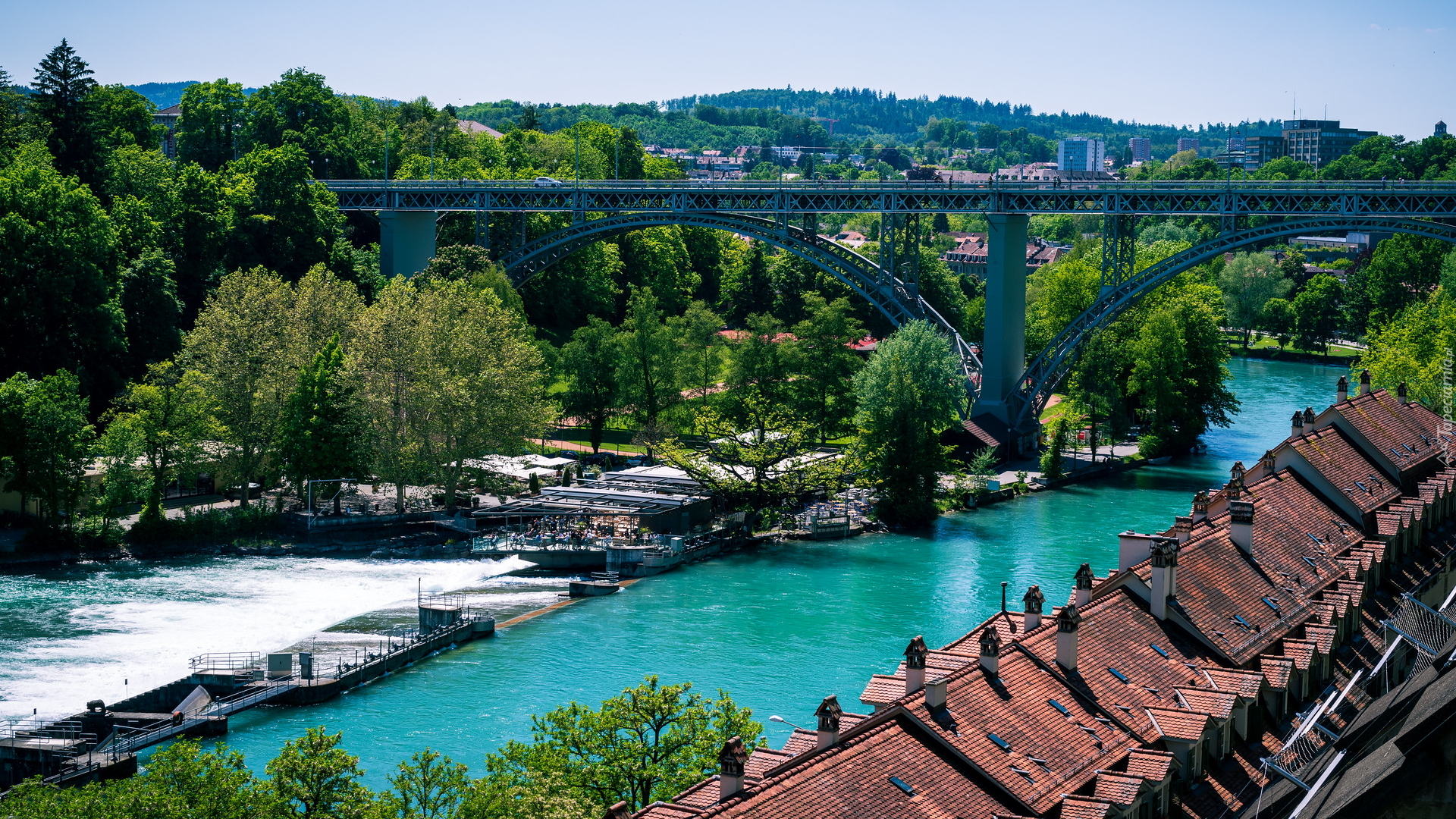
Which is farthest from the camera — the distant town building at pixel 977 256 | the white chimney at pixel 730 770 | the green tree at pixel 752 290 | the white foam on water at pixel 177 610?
the distant town building at pixel 977 256

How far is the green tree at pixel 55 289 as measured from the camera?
63312 millimetres

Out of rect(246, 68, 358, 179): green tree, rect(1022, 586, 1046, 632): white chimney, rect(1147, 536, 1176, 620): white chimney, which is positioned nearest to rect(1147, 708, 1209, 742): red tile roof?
rect(1022, 586, 1046, 632): white chimney

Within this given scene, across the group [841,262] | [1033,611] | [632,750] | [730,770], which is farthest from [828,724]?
[841,262]

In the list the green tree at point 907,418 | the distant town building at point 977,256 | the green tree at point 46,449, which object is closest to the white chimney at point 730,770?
the green tree at point 46,449

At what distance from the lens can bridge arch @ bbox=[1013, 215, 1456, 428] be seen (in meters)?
64.1

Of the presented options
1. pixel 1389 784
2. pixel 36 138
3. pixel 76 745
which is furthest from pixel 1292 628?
pixel 36 138

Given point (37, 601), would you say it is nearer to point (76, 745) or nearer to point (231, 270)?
point (76, 745)

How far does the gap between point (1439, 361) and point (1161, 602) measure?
40.6 metres

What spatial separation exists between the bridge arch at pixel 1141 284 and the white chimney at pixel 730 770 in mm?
51284

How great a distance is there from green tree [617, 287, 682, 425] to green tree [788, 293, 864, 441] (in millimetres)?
6039

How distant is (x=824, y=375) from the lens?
70.1 m

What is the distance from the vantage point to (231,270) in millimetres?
80500

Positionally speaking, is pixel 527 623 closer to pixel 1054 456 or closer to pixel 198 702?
pixel 198 702

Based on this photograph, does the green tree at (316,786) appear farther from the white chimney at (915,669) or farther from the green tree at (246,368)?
the green tree at (246,368)
